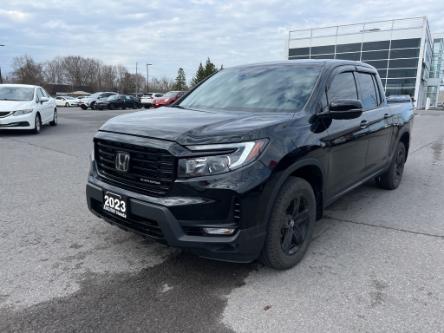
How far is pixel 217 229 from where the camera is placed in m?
2.64

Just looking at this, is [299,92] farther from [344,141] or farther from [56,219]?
[56,219]

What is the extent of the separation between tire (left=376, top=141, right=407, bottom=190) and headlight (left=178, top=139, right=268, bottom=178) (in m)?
3.70

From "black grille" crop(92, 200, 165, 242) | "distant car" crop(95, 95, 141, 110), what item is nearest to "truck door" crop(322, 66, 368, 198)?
"black grille" crop(92, 200, 165, 242)

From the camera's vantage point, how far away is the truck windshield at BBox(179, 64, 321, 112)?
3502 millimetres

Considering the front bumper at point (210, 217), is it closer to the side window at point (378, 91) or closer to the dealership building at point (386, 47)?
the side window at point (378, 91)

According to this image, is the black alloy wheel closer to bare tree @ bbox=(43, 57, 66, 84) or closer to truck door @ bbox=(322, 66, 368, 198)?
truck door @ bbox=(322, 66, 368, 198)

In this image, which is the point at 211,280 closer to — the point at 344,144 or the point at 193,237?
the point at 193,237

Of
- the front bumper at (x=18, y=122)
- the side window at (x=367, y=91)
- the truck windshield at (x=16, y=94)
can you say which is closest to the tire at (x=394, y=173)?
the side window at (x=367, y=91)

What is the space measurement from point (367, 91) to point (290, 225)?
8.16ft

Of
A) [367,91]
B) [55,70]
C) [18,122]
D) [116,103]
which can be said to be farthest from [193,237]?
[55,70]

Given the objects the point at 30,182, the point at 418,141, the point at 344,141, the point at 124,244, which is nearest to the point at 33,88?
the point at 30,182

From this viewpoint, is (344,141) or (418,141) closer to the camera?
(344,141)

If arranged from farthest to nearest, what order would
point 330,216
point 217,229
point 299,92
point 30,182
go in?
point 30,182, point 330,216, point 299,92, point 217,229

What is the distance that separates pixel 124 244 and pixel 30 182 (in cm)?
308
